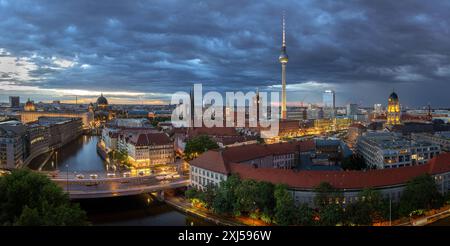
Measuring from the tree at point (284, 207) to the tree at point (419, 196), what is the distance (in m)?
5.07

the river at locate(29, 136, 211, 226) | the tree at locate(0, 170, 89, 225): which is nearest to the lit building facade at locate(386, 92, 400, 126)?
the river at locate(29, 136, 211, 226)

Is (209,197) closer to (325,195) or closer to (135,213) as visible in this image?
(135,213)

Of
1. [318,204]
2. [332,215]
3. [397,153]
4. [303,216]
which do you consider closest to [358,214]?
[332,215]

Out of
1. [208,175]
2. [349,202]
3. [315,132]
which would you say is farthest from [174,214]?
[315,132]

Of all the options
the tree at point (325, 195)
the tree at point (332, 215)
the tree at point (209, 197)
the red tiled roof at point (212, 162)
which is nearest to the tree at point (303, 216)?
the tree at point (332, 215)

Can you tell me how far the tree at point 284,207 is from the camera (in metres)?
15.6

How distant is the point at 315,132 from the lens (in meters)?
71.6

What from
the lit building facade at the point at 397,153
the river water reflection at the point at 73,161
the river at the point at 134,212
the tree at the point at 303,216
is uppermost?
the lit building facade at the point at 397,153

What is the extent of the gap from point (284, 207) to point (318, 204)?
181 centimetres

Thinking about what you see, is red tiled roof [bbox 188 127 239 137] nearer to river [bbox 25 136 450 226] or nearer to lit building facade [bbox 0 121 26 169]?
lit building facade [bbox 0 121 26 169]

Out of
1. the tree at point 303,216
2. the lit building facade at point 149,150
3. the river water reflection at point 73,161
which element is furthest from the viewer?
the lit building facade at point 149,150

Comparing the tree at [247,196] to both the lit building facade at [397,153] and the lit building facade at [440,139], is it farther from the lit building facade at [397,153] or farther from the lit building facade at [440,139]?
the lit building facade at [440,139]

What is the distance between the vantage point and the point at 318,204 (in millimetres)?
16641
